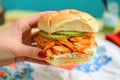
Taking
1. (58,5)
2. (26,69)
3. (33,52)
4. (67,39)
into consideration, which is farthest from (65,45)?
(58,5)

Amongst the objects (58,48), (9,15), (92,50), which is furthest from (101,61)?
(9,15)

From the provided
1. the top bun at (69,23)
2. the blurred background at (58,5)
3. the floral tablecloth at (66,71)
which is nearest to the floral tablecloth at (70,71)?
the floral tablecloth at (66,71)

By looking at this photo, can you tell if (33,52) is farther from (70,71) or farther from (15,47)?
(70,71)

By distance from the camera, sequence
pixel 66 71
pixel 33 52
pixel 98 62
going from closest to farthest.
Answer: pixel 33 52, pixel 66 71, pixel 98 62

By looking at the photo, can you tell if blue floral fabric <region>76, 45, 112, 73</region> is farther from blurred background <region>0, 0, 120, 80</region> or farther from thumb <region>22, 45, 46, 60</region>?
thumb <region>22, 45, 46, 60</region>

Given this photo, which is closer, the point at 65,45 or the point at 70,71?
the point at 65,45

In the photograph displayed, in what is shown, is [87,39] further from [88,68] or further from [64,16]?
[88,68]

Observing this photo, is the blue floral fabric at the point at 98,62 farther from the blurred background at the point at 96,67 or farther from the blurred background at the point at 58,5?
the blurred background at the point at 58,5
